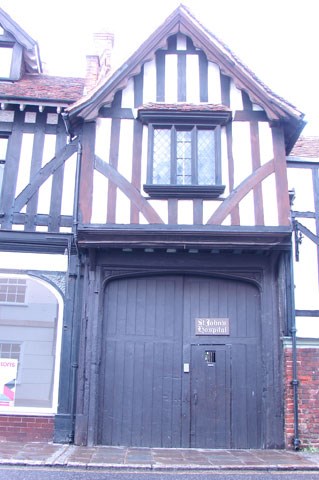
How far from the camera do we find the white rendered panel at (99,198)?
30.8ft

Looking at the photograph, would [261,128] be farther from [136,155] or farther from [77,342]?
[77,342]

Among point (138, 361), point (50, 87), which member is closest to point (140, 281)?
point (138, 361)

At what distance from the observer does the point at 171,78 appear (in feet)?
33.7

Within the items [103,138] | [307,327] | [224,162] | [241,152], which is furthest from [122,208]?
[307,327]

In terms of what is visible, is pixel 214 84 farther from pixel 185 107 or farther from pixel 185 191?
pixel 185 191

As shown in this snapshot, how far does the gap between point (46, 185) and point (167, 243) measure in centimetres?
270

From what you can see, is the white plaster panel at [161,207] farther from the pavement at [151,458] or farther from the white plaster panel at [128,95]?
the pavement at [151,458]

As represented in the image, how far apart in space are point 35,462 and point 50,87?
7389mm

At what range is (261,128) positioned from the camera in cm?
999

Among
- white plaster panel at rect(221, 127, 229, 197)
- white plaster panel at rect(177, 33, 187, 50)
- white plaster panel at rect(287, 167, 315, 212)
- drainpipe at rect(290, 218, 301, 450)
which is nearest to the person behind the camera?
drainpipe at rect(290, 218, 301, 450)

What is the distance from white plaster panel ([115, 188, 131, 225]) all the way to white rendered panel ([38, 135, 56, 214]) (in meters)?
1.41

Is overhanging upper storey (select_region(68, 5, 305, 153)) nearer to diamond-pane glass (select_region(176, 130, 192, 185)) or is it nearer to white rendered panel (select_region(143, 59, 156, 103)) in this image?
white rendered panel (select_region(143, 59, 156, 103))

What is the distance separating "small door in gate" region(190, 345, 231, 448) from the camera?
30.0ft

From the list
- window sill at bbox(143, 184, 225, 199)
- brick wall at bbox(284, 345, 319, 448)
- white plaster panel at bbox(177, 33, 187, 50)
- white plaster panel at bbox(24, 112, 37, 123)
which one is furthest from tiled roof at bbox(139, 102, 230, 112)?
brick wall at bbox(284, 345, 319, 448)
